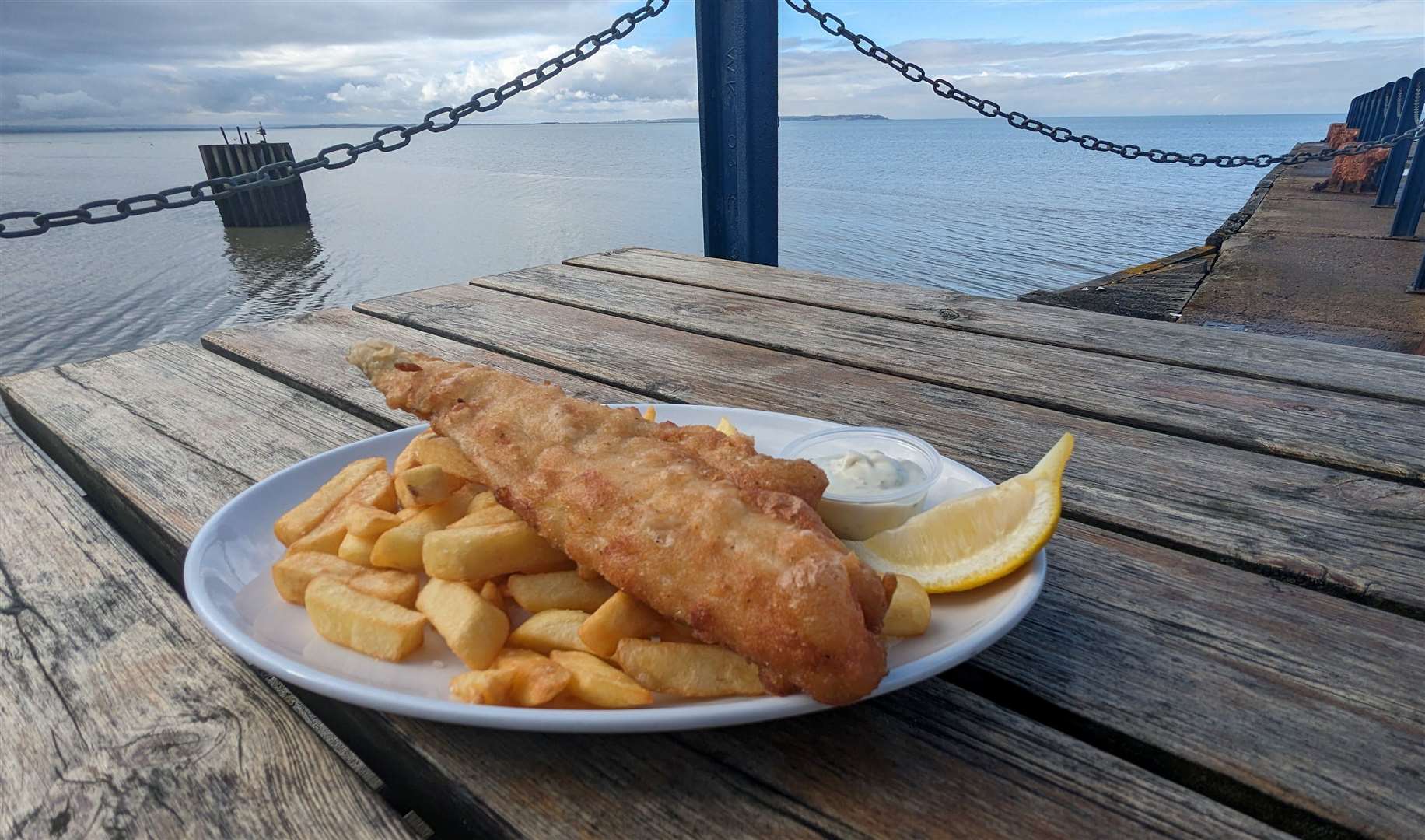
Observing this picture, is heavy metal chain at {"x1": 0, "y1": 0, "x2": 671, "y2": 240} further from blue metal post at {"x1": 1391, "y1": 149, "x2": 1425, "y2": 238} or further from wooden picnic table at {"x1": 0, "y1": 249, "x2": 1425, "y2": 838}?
blue metal post at {"x1": 1391, "y1": 149, "x2": 1425, "y2": 238}

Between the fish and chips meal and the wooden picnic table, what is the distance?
133 millimetres

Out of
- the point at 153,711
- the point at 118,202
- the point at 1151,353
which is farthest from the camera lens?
the point at 118,202

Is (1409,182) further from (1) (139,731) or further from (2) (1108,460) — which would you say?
(1) (139,731)

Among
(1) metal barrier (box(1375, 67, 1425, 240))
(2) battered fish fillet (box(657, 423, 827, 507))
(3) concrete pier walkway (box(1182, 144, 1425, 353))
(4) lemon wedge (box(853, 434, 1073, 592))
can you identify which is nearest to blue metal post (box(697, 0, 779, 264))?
(2) battered fish fillet (box(657, 423, 827, 507))

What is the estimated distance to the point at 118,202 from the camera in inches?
121

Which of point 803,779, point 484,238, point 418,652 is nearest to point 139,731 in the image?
point 418,652

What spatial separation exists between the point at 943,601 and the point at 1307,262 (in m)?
Result: 11.3

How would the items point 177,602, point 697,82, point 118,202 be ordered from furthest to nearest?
point 697,82 → point 118,202 → point 177,602

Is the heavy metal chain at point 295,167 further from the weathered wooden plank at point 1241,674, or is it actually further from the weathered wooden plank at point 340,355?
the weathered wooden plank at point 1241,674

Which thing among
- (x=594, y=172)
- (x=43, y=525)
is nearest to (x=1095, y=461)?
(x=43, y=525)

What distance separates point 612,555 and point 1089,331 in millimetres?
2367

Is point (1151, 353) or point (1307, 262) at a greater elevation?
point (1151, 353)

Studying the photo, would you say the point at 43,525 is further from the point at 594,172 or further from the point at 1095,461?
the point at 594,172

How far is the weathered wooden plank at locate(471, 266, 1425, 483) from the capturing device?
189cm
